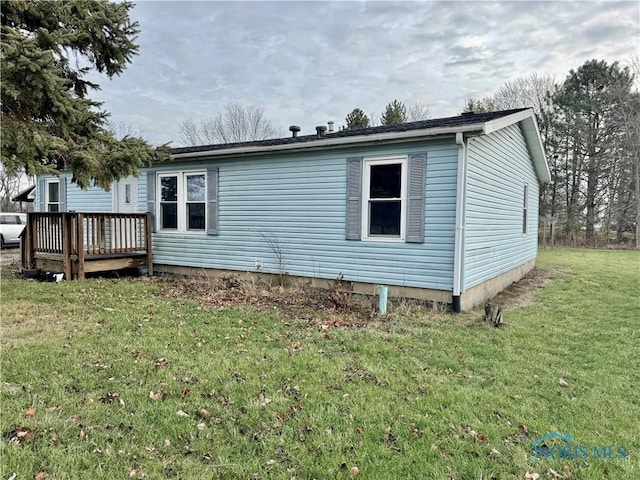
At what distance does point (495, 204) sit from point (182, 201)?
698 centimetres

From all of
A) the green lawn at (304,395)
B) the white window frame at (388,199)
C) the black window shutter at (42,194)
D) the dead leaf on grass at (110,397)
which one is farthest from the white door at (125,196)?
the dead leaf on grass at (110,397)

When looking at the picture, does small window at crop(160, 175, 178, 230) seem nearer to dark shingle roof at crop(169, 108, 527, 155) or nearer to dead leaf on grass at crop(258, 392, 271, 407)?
dark shingle roof at crop(169, 108, 527, 155)

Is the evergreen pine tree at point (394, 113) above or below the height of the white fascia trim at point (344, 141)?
above

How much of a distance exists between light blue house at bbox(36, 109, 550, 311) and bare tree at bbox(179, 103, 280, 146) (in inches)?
840

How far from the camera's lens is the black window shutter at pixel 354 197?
706 cm

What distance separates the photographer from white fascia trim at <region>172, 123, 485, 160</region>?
6020mm

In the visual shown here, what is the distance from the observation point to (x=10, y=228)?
667 inches

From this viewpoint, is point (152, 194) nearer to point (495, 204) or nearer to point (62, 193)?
point (62, 193)

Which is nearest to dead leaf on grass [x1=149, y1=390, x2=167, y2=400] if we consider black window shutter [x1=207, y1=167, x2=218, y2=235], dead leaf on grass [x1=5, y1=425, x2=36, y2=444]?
dead leaf on grass [x1=5, y1=425, x2=36, y2=444]

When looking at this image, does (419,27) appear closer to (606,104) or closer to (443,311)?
(443,311)

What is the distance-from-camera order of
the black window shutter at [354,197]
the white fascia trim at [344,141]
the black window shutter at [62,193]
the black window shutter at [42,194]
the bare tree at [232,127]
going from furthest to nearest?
the bare tree at [232,127] → the black window shutter at [42,194] → the black window shutter at [62,193] → the black window shutter at [354,197] → the white fascia trim at [344,141]

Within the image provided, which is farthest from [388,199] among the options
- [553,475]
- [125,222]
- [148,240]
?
[125,222]

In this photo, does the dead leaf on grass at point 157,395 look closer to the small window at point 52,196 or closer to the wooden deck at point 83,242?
the wooden deck at point 83,242

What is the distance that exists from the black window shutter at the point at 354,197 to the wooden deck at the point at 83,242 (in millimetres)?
5193
